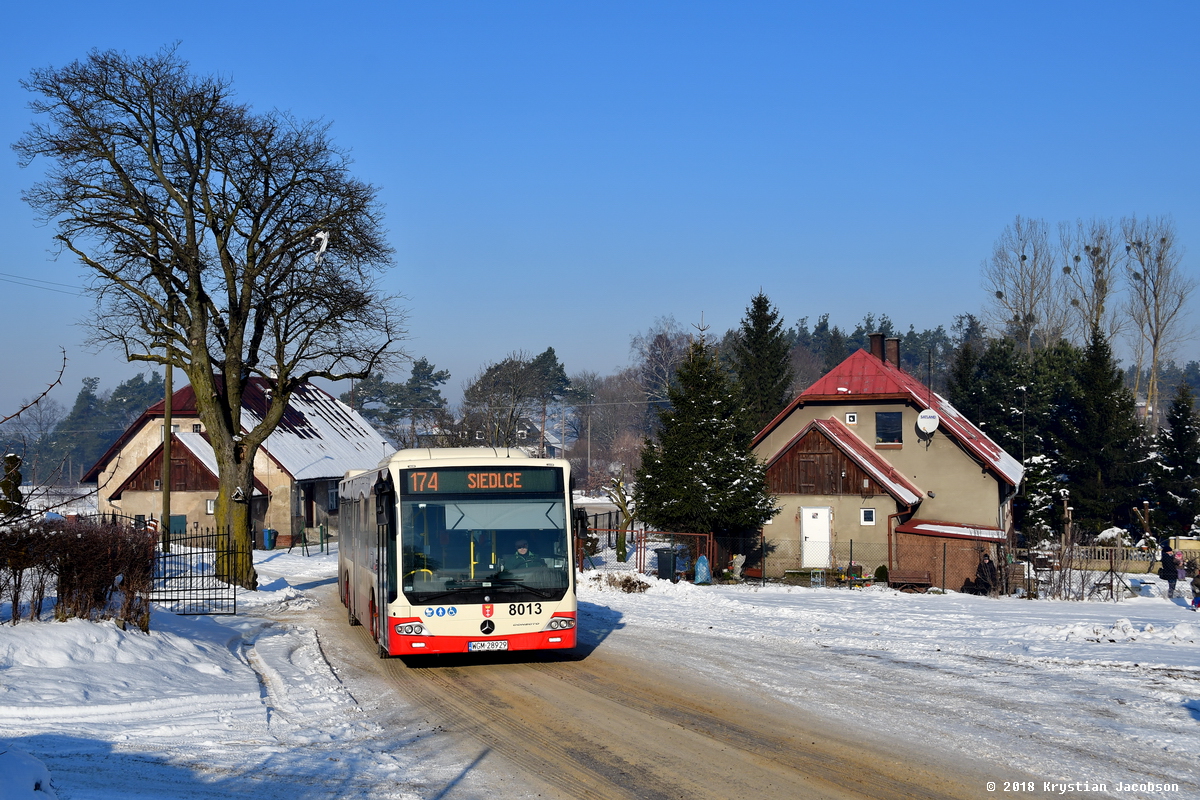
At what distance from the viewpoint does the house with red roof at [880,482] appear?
3428 centimetres

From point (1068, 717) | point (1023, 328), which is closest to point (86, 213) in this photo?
point (1068, 717)

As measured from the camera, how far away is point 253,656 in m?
15.1

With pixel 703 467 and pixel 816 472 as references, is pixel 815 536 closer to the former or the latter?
pixel 816 472

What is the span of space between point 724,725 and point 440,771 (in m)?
3.17

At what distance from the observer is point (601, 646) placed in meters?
16.1

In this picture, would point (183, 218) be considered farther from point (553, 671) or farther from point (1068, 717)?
point (1068, 717)

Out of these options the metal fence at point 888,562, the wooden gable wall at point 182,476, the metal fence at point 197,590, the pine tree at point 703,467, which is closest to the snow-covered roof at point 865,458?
the metal fence at point 888,562

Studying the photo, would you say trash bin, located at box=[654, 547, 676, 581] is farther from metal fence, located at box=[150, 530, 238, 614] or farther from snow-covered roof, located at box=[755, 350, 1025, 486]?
metal fence, located at box=[150, 530, 238, 614]

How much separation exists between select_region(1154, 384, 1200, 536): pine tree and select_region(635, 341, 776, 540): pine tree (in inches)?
1066

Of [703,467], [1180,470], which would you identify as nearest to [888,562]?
[703,467]

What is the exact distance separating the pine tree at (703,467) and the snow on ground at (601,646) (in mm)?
11028

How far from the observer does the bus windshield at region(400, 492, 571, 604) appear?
523 inches

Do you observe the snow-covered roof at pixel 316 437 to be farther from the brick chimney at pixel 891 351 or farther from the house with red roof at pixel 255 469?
the brick chimney at pixel 891 351

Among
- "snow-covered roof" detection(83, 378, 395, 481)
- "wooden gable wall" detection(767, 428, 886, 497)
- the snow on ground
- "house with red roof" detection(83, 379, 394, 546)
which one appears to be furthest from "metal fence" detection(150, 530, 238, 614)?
"snow-covered roof" detection(83, 378, 395, 481)
